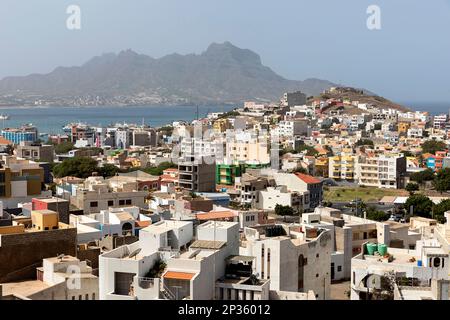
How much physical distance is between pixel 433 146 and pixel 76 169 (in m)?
13.3

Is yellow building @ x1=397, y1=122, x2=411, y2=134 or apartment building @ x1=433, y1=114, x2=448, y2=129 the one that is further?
apartment building @ x1=433, y1=114, x2=448, y2=129

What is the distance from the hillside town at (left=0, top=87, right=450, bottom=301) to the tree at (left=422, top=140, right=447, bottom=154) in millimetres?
507

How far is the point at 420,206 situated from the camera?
1263cm

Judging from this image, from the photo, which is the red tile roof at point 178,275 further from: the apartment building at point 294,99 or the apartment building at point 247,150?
the apartment building at point 294,99

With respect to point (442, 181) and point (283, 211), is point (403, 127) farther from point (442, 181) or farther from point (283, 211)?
point (283, 211)

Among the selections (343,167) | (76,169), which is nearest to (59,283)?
(76,169)

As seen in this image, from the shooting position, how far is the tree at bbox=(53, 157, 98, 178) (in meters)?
15.7

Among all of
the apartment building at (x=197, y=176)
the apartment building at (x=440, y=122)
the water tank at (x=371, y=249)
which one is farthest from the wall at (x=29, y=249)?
the apartment building at (x=440, y=122)

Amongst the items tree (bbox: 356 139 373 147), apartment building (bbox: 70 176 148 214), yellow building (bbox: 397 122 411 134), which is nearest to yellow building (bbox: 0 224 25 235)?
apartment building (bbox: 70 176 148 214)

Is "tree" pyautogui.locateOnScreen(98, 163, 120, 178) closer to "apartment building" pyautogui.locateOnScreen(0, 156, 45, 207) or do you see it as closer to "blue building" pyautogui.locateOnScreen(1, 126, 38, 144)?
"apartment building" pyautogui.locateOnScreen(0, 156, 45, 207)

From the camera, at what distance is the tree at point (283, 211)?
41.9 ft

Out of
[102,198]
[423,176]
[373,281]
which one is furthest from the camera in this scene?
[423,176]

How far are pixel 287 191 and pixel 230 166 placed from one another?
268cm

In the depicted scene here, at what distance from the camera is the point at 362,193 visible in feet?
56.7
